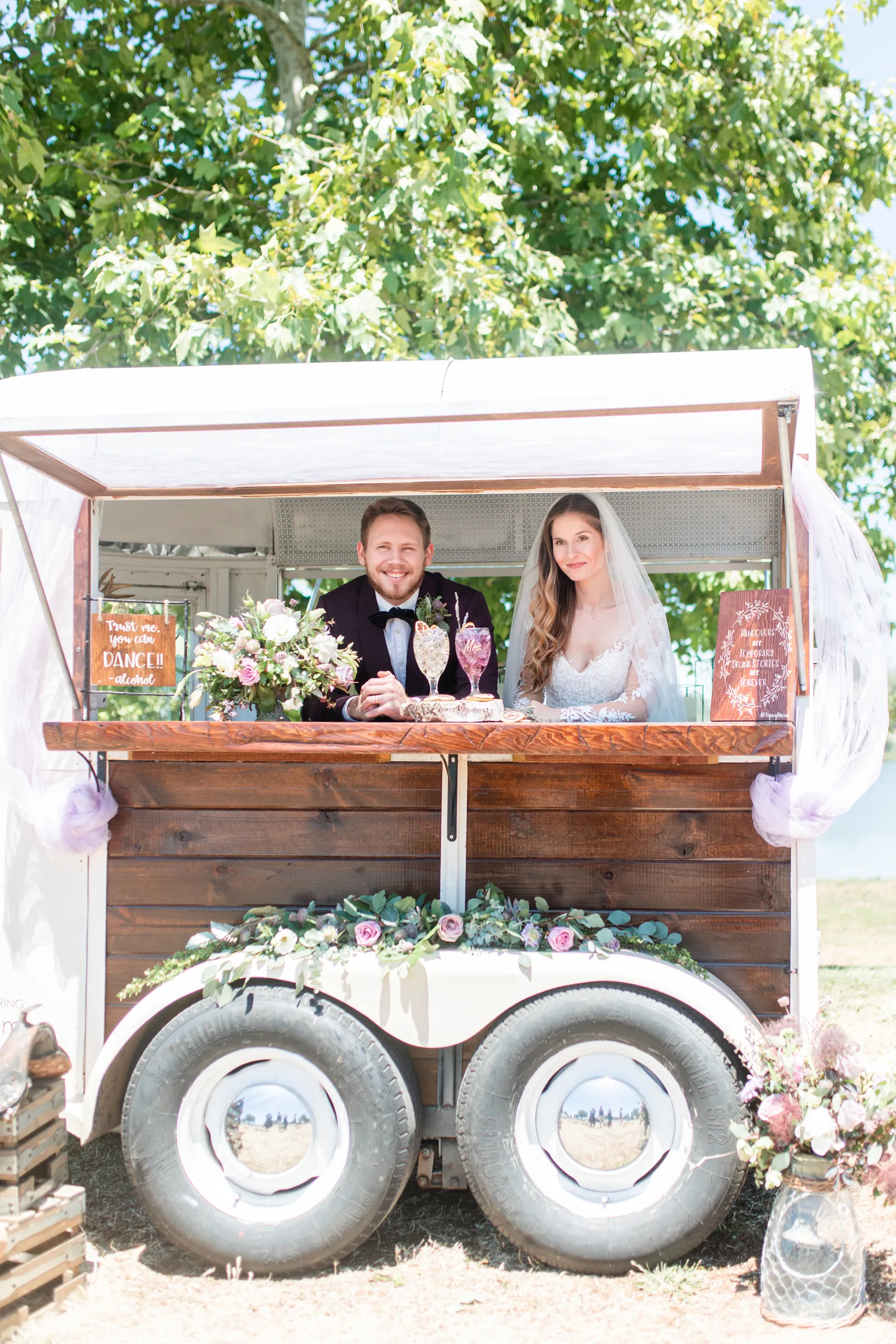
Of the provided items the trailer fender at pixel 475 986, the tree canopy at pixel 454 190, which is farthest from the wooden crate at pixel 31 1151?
the tree canopy at pixel 454 190

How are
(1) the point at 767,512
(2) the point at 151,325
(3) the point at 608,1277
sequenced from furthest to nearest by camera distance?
(2) the point at 151,325 → (1) the point at 767,512 → (3) the point at 608,1277

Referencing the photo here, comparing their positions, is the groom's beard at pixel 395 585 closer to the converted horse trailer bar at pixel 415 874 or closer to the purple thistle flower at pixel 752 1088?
the converted horse trailer bar at pixel 415 874

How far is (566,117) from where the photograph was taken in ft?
21.5

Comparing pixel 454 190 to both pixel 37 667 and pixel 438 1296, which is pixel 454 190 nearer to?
pixel 37 667

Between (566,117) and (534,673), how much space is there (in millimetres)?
4336

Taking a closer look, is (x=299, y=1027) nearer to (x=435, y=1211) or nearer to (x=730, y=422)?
(x=435, y=1211)

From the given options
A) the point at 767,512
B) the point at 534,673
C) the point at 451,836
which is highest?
the point at 767,512

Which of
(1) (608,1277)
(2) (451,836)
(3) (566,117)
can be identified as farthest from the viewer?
(3) (566,117)

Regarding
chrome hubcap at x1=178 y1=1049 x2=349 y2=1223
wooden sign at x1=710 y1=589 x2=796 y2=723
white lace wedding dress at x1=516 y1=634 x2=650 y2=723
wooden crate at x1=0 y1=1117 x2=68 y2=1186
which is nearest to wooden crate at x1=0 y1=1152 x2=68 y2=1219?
wooden crate at x1=0 y1=1117 x2=68 y2=1186

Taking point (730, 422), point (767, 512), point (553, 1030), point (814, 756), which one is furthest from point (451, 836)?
point (767, 512)

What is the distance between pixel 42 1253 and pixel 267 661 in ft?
5.04

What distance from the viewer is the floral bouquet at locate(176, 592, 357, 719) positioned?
10.00 feet

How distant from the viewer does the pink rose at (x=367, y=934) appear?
3018 millimetres

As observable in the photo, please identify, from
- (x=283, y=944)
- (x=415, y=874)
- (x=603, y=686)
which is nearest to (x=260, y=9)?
(x=603, y=686)
